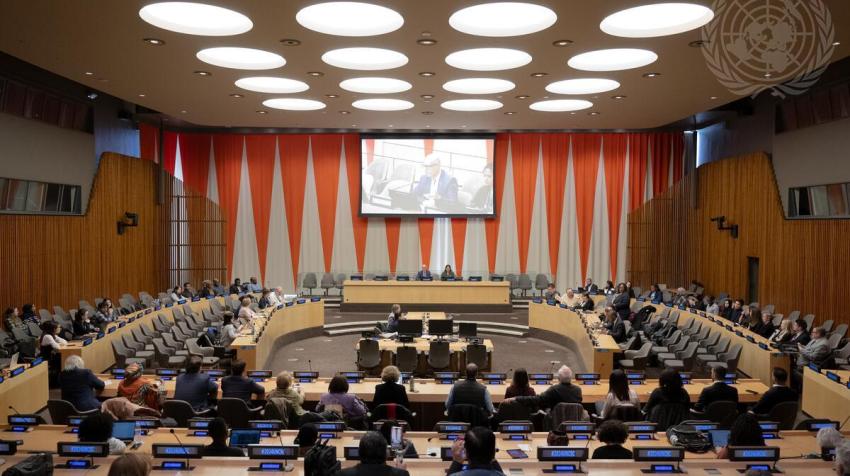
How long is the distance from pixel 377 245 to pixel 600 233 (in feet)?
25.5

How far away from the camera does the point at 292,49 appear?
1077 cm

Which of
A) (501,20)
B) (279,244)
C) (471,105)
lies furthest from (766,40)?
(279,244)

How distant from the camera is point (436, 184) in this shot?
23062mm

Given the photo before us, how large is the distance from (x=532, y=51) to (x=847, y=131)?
762 cm

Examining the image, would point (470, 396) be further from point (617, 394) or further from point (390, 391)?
point (617, 394)

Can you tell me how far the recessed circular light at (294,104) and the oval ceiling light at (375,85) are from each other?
7.31ft

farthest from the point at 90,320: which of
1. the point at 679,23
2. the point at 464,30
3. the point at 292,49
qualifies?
the point at 679,23

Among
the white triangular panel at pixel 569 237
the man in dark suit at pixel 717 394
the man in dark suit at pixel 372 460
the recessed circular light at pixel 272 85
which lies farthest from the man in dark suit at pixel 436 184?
the man in dark suit at pixel 372 460

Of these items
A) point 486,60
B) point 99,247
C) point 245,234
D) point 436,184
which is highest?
point 486,60

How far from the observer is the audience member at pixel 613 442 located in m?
5.74

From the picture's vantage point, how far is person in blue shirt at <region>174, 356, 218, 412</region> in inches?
323

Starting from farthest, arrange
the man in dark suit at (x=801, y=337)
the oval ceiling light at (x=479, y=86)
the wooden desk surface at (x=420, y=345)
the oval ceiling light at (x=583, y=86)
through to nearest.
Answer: the oval ceiling light at (x=479, y=86) < the oval ceiling light at (x=583, y=86) < the wooden desk surface at (x=420, y=345) < the man in dark suit at (x=801, y=337)

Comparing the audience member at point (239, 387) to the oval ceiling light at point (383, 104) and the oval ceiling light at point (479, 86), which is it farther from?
the oval ceiling light at point (383, 104)

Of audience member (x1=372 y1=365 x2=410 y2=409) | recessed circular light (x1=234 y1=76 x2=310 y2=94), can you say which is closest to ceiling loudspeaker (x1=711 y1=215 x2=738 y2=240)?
recessed circular light (x1=234 y1=76 x2=310 y2=94)
